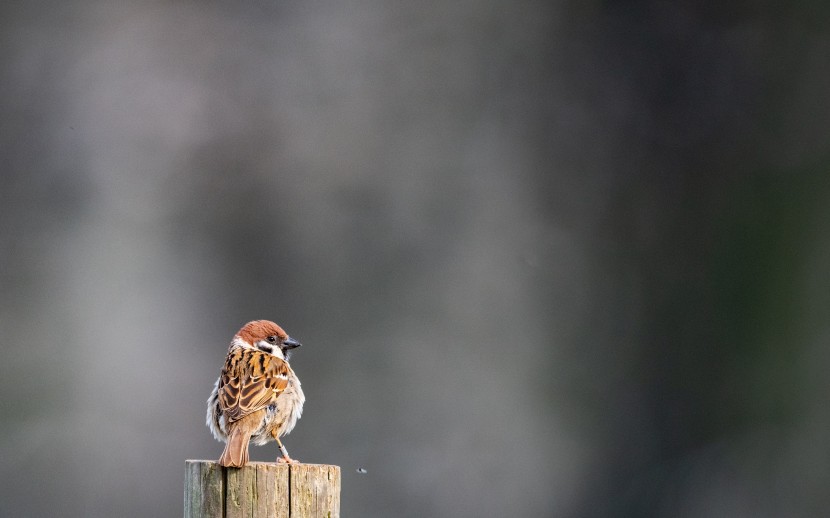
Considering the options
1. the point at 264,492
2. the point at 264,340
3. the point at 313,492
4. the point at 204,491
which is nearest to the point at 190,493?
the point at 204,491

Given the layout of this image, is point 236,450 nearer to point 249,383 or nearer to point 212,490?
point 212,490

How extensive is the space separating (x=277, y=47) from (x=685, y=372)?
431 centimetres

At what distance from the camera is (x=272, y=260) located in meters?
8.39

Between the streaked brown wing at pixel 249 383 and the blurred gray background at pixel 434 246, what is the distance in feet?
12.6

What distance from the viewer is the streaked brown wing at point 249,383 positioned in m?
3.58

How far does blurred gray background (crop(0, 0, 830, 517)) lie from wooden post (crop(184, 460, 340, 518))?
16.6 ft

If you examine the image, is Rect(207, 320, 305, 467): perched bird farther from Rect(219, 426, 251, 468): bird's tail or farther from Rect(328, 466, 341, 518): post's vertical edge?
Rect(328, 466, 341, 518): post's vertical edge

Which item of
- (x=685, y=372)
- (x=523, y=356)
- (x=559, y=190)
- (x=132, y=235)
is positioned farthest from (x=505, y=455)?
(x=132, y=235)

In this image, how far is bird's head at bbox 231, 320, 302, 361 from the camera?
4070 mm

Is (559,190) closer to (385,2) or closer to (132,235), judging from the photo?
(385,2)

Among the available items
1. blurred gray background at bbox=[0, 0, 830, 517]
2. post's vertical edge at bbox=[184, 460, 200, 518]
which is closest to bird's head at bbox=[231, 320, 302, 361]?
post's vertical edge at bbox=[184, 460, 200, 518]

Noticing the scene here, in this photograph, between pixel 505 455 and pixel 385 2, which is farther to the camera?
pixel 385 2

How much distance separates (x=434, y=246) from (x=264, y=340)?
454cm

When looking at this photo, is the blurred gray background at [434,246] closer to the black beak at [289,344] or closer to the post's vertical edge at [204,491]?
the black beak at [289,344]
